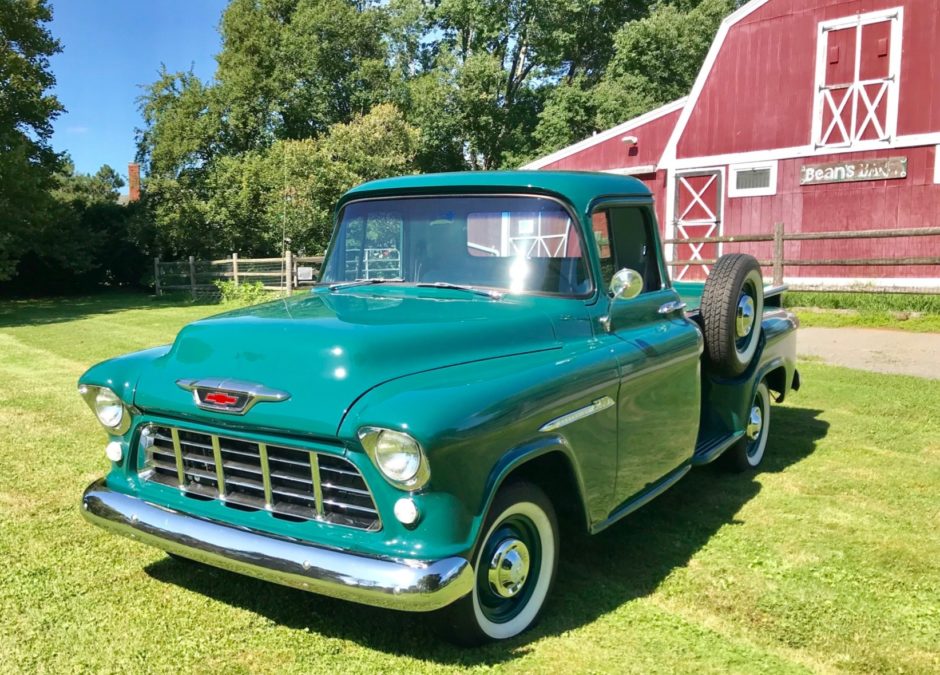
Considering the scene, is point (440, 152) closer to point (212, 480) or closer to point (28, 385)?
point (28, 385)

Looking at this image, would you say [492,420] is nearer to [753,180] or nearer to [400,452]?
[400,452]

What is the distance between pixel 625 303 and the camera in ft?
12.6

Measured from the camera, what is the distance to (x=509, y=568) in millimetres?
2969

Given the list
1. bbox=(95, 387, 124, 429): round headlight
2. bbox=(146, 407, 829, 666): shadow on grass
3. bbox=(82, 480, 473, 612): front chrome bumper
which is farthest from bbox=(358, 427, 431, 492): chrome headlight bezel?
bbox=(95, 387, 124, 429): round headlight

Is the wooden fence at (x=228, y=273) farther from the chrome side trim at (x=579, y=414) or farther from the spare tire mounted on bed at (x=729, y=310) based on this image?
the chrome side trim at (x=579, y=414)

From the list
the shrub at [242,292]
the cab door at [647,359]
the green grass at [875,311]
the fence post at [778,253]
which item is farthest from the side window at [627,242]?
the shrub at [242,292]

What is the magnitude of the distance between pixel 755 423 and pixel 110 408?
4189mm

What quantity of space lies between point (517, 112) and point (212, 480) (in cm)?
3653

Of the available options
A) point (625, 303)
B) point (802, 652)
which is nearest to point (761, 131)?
point (625, 303)

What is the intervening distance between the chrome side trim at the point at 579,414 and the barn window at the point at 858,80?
14453 mm

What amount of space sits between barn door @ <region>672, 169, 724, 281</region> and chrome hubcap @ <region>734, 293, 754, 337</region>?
12.8 m

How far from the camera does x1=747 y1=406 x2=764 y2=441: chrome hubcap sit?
5.36 meters

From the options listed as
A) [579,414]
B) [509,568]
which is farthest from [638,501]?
[509,568]

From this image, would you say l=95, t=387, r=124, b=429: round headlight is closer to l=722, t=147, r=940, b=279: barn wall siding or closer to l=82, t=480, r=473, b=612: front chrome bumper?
l=82, t=480, r=473, b=612: front chrome bumper
